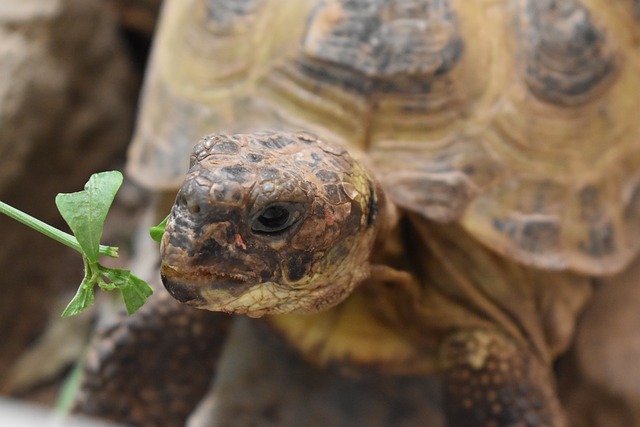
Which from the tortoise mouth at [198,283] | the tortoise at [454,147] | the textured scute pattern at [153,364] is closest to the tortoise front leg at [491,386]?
the tortoise at [454,147]

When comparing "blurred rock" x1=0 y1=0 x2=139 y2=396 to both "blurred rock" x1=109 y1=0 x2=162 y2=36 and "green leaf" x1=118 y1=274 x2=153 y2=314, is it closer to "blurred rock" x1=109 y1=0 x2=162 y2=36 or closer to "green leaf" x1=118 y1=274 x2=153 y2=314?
"blurred rock" x1=109 y1=0 x2=162 y2=36

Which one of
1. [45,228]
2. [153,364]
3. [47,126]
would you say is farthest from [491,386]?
[47,126]

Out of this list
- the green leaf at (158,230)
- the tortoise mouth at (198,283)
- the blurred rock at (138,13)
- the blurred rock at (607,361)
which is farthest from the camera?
the blurred rock at (138,13)

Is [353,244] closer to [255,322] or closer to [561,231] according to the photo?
[561,231]

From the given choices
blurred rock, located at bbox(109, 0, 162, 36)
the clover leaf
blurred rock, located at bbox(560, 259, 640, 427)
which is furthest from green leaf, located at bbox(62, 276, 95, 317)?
blurred rock, located at bbox(109, 0, 162, 36)

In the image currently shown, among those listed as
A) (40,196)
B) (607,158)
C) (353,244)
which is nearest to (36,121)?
(40,196)

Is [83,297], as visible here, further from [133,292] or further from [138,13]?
[138,13]

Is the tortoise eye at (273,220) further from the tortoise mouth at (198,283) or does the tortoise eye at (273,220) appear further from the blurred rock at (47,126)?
the blurred rock at (47,126)
